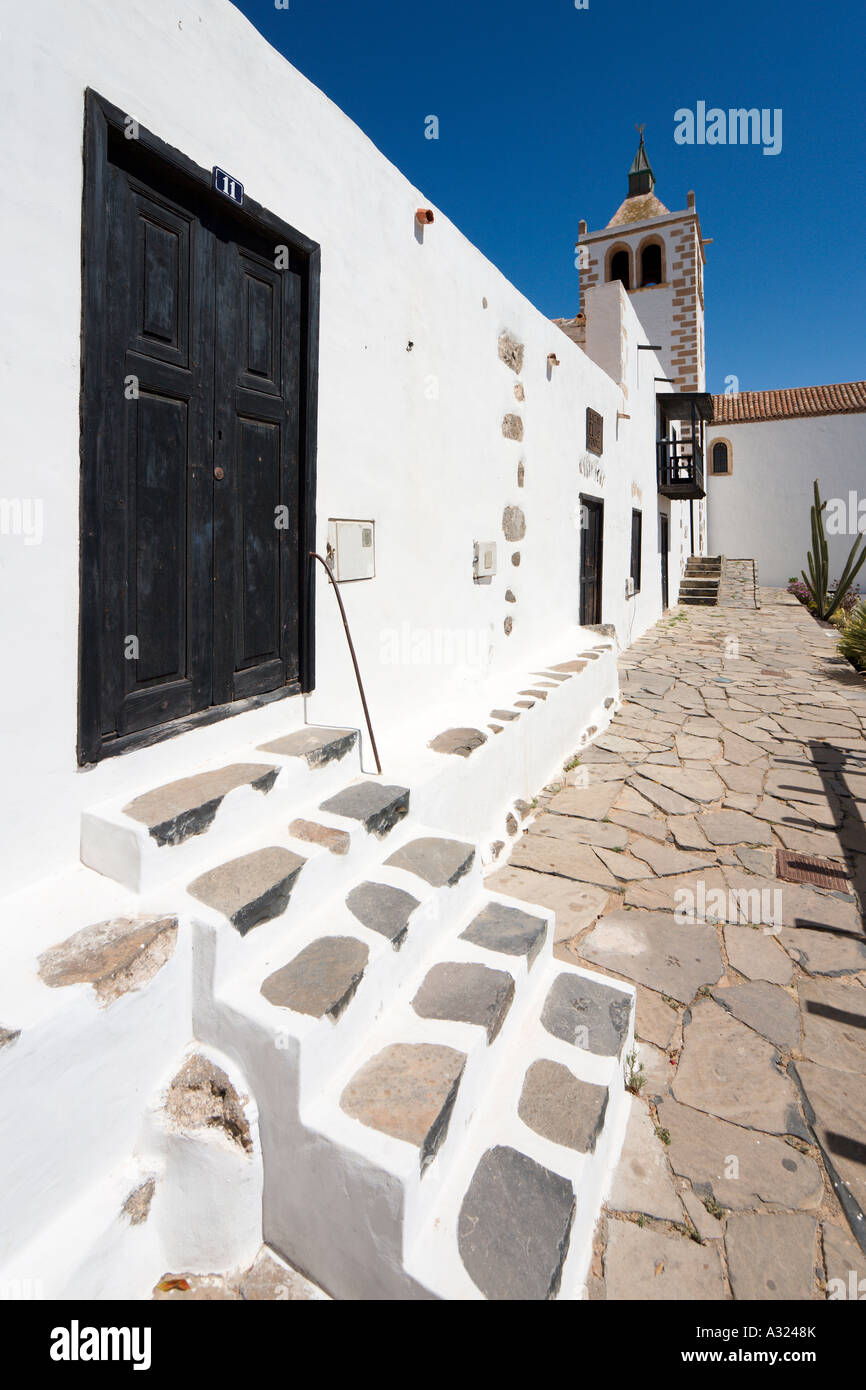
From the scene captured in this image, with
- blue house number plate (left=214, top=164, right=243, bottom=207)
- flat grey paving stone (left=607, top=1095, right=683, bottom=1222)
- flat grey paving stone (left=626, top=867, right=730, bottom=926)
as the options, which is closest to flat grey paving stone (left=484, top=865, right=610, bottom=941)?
flat grey paving stone (left=626, top=867, right=730, bottom=926)

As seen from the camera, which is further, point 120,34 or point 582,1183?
point 120,34

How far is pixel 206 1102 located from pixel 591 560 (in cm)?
673

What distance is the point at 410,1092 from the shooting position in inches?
67.6

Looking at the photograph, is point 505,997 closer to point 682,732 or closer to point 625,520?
point 682,732

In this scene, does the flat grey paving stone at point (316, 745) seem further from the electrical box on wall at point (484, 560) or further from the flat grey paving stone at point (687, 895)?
the electrical box on wall at point (484, 560)

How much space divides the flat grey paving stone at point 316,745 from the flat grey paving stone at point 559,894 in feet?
3.21

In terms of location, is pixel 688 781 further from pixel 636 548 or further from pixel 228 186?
pixel 636 548

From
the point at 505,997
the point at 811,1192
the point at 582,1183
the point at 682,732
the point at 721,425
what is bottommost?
the point at 811,1192

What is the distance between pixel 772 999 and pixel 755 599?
50.4ft

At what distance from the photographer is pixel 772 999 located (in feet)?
9.08

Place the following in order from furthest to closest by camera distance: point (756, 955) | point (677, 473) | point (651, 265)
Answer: point (651, 265) < point (677, 473) < point (756, 955)

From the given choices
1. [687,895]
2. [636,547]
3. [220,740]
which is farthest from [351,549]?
[636,547]

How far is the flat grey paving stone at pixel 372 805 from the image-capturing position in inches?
97.8

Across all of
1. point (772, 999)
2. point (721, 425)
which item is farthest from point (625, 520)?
point (721, 425)
